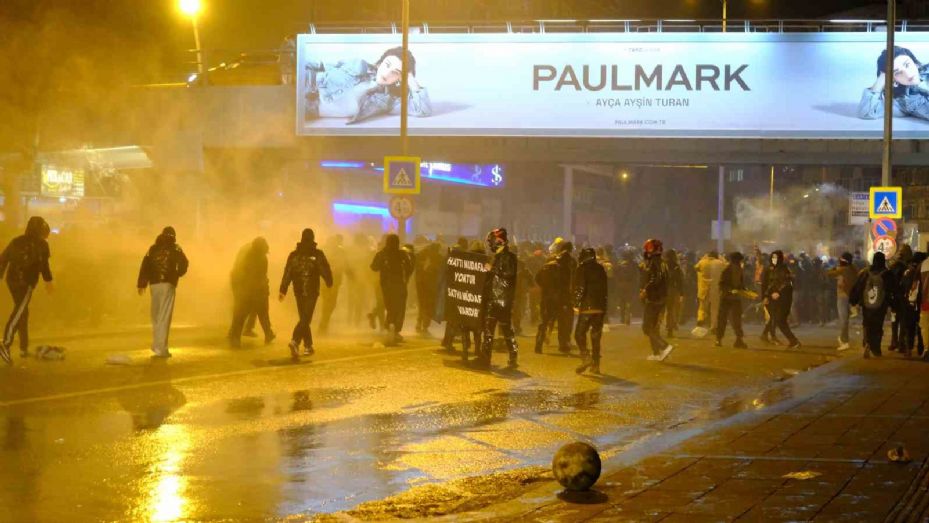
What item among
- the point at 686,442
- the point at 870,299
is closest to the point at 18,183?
the point at 870,299

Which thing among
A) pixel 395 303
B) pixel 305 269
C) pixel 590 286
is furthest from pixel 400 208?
pixel 590 286

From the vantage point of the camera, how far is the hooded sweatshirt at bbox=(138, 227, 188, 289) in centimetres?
1433

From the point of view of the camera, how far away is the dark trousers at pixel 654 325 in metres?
15.8

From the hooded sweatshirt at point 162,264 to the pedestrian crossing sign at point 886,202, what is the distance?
14.2 meters

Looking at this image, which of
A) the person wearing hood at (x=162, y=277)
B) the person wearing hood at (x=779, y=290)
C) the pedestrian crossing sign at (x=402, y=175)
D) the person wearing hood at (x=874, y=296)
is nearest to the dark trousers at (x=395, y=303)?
the person wearing hood at (x=162, y=277)

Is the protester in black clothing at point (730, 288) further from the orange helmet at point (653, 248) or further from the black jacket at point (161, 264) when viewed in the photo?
the black jacket at point (161, 264)

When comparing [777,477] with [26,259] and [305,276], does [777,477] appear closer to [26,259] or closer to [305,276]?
[305,276]

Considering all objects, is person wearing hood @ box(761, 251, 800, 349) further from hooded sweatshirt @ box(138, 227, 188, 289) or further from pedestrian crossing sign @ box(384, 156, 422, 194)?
hooded sweatshirt @ box(138, 227, 188, 289)

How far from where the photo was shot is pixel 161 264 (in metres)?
14.3

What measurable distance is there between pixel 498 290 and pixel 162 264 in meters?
4.54

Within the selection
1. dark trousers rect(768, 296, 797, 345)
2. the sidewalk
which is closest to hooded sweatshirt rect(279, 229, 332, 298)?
the sidewalk

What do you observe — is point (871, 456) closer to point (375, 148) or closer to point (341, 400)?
point (341, 400)

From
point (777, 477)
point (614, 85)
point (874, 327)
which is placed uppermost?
point (614, 85)

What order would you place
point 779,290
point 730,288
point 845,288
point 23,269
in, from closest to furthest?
point 23,269
point 730,288
point 779,290
point 845,288
